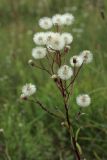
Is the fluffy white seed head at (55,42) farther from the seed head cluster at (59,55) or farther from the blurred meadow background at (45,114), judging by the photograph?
the blurred meadow background at (45,114)

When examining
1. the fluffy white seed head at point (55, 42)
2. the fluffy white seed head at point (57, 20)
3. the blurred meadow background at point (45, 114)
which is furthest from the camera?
the blurred meadow background at point (45, 114)

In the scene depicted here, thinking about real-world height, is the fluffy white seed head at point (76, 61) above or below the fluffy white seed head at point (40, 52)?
below

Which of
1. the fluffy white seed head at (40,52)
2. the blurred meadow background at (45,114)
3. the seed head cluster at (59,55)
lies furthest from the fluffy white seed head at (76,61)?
the blurred meadow background at (45,114)

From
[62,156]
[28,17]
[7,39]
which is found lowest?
[62,156]

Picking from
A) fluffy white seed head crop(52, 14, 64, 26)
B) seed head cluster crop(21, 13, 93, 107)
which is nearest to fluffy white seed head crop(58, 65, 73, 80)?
seed head cluster crop(21, 13, 93, 107)

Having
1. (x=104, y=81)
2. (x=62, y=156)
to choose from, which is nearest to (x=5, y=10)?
(x=104, y=81)

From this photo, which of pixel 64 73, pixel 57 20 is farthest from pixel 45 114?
pixel 64 73

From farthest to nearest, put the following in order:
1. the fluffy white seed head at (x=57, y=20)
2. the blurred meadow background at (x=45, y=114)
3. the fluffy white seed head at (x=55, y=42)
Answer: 1. the blurred meadow background at (x=45, y=114)
2. the fluffy white seed head at (x=57, y=20)
3. the fluffy white seed head at (x=55, y=42)

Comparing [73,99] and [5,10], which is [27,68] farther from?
[5,10]

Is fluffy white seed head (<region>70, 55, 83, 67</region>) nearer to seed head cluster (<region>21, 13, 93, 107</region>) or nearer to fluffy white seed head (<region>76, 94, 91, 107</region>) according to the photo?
seed head cluster (<region>21, 13, 93, 107</region>)
